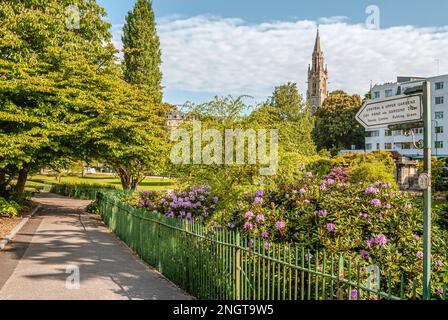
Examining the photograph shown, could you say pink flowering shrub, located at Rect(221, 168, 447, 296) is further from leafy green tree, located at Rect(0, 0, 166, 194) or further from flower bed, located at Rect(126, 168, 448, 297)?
leafy green tree, located at Rect(0, 0, 166, 194)

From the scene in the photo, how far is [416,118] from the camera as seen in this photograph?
382cm

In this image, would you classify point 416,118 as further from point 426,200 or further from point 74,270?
point 74,270

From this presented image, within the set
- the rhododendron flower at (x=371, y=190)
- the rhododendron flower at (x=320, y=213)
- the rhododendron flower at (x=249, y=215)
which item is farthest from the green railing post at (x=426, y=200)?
the rhododendron flower at (x=249, y=215)

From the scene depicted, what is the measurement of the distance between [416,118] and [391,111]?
276 millimetres

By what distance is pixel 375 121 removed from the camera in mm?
4195

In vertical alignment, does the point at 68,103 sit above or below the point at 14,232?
above

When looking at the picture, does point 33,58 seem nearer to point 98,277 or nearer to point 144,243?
point 144,243

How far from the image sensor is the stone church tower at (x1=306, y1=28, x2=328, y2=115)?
131250 mm

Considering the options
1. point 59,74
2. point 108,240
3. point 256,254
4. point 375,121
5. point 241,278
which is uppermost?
point 59,74

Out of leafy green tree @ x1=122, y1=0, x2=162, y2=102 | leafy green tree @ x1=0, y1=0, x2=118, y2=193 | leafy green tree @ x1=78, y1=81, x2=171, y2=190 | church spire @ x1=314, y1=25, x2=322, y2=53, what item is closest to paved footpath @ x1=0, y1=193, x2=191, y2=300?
leafy green tree @ x1=0, y1=0, x2=118, y2=193

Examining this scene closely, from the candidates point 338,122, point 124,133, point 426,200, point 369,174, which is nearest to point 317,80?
point 338,122

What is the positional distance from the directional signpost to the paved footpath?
4802 mm
